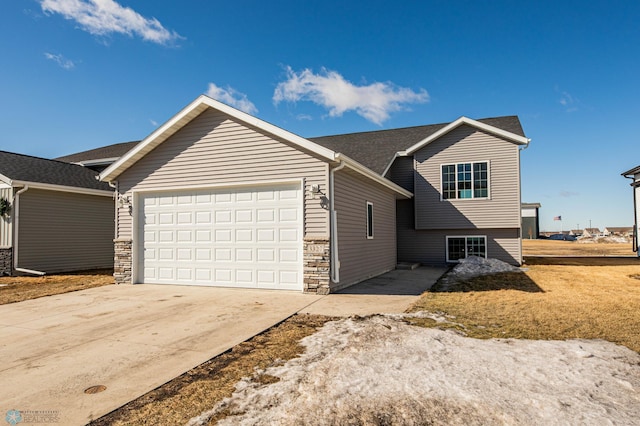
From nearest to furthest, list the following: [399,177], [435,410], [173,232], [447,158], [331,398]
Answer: [435,410] → [331,398] → [173,232] → [447,158] → [399,177]

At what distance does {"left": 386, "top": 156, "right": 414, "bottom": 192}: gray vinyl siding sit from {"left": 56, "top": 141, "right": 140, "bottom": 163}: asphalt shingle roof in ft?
49.4

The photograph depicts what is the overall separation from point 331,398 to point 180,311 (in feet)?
15.3

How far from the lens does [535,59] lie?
1342cm

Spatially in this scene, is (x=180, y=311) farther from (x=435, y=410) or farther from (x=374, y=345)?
(x=435, y=410)

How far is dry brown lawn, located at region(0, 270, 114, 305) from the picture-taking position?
28.9 ft

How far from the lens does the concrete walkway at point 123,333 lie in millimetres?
3301

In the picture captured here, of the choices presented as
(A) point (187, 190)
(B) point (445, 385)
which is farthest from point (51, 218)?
(B) point (445, 385)

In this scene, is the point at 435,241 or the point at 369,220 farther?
the point at 435,241

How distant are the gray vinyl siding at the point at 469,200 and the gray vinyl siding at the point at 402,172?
414 mm

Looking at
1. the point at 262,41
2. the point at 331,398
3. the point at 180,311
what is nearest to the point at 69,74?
the point at 262,41

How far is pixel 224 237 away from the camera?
9539 mm

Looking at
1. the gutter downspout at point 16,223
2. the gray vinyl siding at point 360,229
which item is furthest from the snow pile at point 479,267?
the gutter downspout at point 16,223

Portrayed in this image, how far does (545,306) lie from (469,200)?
8.67 metres

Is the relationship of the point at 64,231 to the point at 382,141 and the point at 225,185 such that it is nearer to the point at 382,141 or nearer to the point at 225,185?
the point at 225,185
